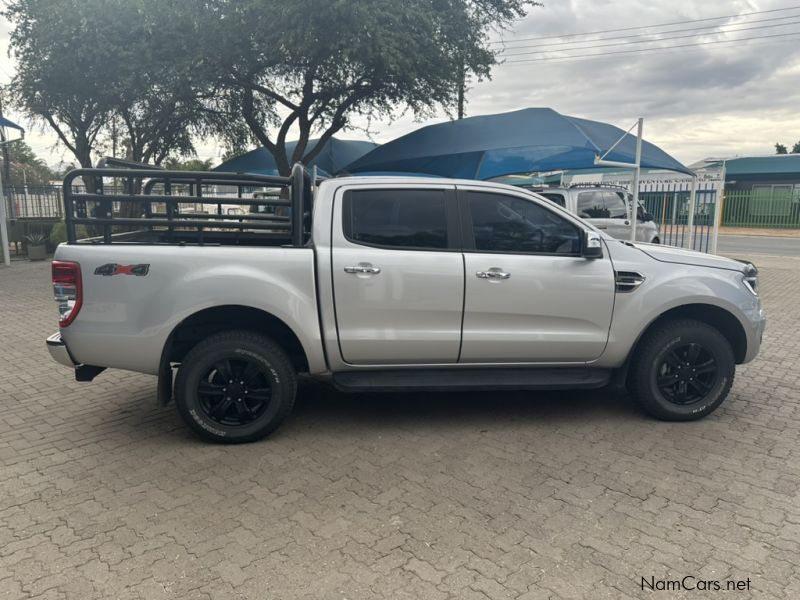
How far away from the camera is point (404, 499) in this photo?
3459 millimetres

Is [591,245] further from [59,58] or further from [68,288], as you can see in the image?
[59,58]

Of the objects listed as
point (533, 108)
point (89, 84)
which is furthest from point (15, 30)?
point (533, 108)

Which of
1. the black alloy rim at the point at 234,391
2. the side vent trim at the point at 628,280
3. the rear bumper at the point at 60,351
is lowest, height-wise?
the black alloy rim at the point at 234,391

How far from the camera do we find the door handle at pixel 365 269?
4.13 m

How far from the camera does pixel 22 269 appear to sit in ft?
49.5

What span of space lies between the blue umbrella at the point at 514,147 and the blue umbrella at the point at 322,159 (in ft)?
12.6

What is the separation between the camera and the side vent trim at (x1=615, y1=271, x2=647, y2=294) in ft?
14.5

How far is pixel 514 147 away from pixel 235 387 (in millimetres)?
8365

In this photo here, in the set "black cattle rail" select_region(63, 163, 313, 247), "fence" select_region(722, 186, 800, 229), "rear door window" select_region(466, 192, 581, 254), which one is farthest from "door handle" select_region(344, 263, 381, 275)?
"fence" select_region(722, 186, 800, 229)

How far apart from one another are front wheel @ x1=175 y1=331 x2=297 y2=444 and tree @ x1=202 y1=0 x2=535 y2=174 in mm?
9534

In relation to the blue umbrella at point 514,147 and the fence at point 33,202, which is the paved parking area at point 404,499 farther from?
the fence at point 33,202

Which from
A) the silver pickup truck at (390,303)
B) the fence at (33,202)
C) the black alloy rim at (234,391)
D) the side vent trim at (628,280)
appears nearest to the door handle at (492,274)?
the silver pickup truck at (390,303)
